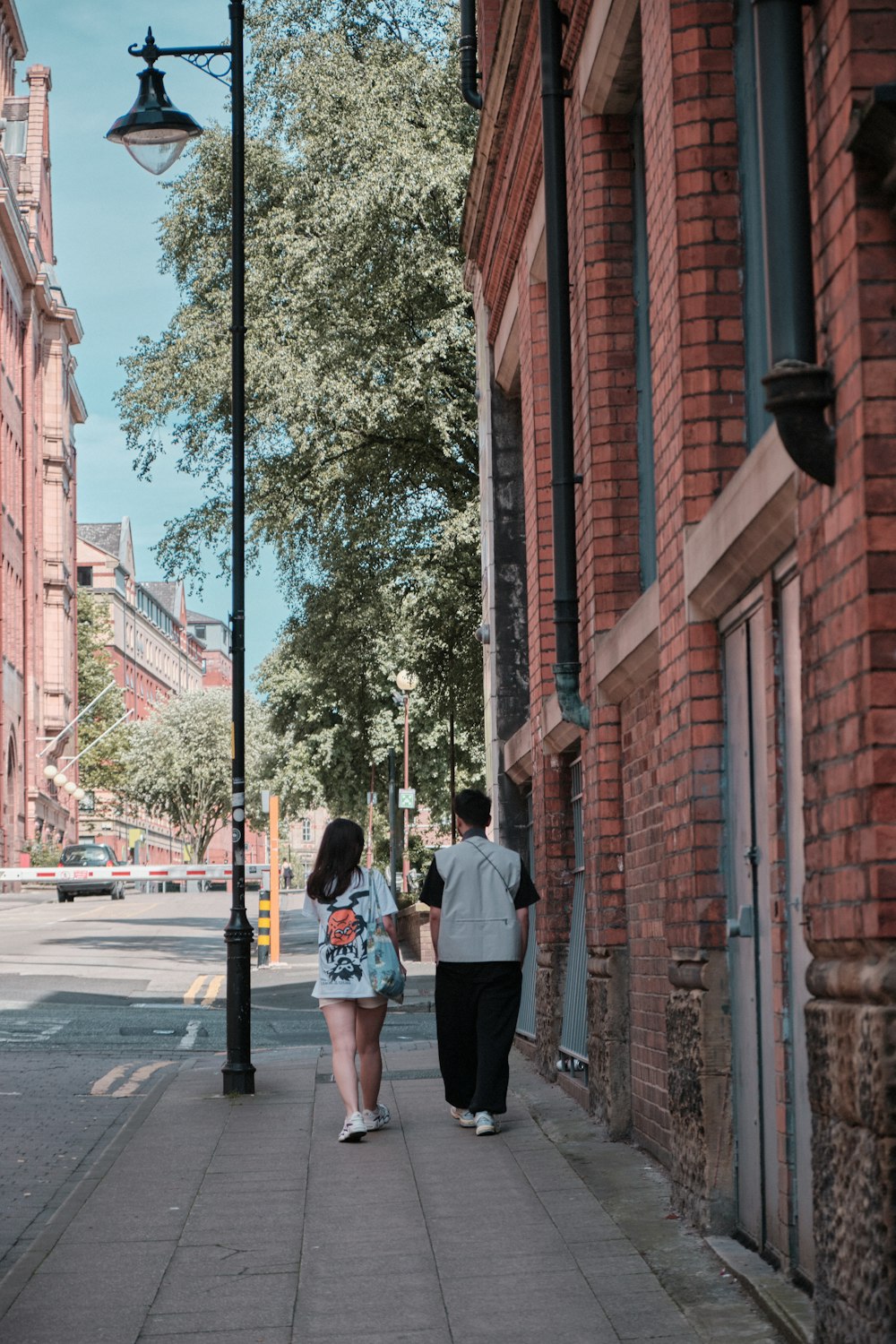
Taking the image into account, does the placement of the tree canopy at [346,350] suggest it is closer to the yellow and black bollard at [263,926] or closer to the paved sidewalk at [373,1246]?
the yellow and black bollard at [263,926]

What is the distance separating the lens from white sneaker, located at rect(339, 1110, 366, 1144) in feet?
28.9

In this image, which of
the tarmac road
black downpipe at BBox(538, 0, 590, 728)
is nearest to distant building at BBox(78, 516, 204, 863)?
the tarmac road

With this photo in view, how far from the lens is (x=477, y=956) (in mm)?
9227

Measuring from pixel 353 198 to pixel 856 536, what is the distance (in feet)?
58.7

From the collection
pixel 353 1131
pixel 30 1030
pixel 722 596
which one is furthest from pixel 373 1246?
pixel 30 1030

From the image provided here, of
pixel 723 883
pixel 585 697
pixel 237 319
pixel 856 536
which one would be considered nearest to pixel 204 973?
pixel 237 319

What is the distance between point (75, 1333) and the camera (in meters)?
5.32

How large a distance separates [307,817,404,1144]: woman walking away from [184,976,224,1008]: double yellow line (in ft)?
30.2

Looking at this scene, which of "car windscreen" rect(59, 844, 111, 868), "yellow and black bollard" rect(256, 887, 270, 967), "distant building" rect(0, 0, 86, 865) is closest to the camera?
"yellow and black bollard" rect(256, 887, 270, 967)

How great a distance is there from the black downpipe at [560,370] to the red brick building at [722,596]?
0.02m

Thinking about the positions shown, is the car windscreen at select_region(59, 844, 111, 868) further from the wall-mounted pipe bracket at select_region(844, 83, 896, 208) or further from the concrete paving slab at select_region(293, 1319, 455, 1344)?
the wall-mounted pipe bracket at select_region(844, 83, 896, 208)

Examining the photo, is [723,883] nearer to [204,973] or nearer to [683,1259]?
[683,1259]

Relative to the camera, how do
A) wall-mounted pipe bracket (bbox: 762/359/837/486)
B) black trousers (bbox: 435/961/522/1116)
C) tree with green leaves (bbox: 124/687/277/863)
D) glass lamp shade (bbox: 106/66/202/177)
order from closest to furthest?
1. wall-mounted pipe bracket (bbox: 762/359/837/486)
2. black trousers (bbox: 435/961/522/1116)
3. glass lamp shade (bbox: 106/66/202/177)
4. tree with green leaves (bbox: 124/687/277/863)

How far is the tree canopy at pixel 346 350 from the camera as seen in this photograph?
69.4 ft
